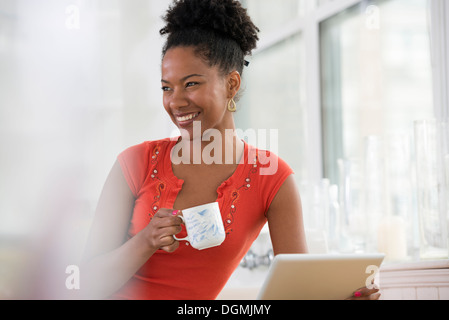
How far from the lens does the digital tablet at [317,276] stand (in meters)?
0.75

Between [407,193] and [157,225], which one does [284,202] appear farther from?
[407,193]

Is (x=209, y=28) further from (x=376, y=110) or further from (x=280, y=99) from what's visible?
(x=280, y=99)

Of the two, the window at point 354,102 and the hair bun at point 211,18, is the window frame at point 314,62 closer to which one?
the window at point 354,102

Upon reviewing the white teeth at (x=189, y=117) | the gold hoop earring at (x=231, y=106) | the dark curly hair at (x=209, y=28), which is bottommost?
the white teeth at (x=189, y=117)

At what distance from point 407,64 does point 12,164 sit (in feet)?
4.26

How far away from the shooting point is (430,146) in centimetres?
130

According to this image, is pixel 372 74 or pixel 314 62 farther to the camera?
pixel 314 62

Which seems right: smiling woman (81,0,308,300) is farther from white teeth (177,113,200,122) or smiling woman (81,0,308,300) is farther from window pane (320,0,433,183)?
window pane (320,0,433,183)

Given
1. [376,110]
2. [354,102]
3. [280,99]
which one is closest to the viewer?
[376,110]

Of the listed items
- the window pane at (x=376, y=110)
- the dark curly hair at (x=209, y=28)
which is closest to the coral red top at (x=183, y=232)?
the dark curly hair at (x=209, y=28)

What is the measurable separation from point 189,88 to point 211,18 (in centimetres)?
16

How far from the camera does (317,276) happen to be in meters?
0.79

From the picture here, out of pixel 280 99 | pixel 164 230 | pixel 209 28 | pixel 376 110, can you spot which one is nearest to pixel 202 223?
pixel 164 230
